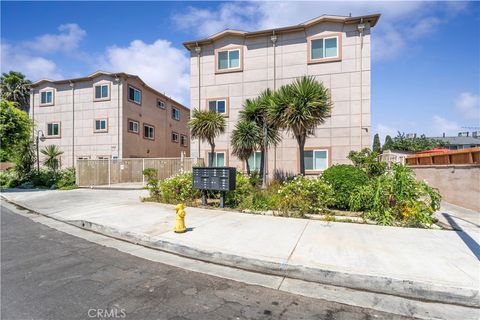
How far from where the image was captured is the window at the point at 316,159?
15.4 m

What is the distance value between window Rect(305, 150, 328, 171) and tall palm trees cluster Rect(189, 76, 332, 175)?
2871 millimetres

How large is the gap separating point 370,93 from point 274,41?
6.75 metres

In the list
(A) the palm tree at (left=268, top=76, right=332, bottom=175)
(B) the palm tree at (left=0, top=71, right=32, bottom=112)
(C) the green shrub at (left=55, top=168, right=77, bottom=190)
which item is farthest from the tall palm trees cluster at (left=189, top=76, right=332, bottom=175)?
(B) the palm tree at (left=0, top=71, right=32, bottom=112)

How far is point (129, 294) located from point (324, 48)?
1640 cm

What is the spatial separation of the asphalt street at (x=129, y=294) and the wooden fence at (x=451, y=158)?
852cm

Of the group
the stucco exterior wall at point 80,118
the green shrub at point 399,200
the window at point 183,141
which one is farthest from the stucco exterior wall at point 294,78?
the window at point 183,141

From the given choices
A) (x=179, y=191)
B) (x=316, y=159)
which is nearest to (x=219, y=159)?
(x=316, y=159)

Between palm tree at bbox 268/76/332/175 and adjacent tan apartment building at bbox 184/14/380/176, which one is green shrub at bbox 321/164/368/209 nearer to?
palm tree at bbox 268/76/332/175

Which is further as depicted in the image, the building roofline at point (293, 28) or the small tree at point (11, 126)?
the small tree at point (11, 126)

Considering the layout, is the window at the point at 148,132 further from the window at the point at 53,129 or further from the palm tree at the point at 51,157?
the window at the point at 53,129

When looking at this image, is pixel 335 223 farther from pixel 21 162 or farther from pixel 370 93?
pixel 21 162

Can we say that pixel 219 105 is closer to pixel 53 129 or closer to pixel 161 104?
pixel 161 104

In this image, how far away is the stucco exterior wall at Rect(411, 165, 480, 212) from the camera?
28.0ft

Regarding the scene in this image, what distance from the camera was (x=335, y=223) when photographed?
694cm
